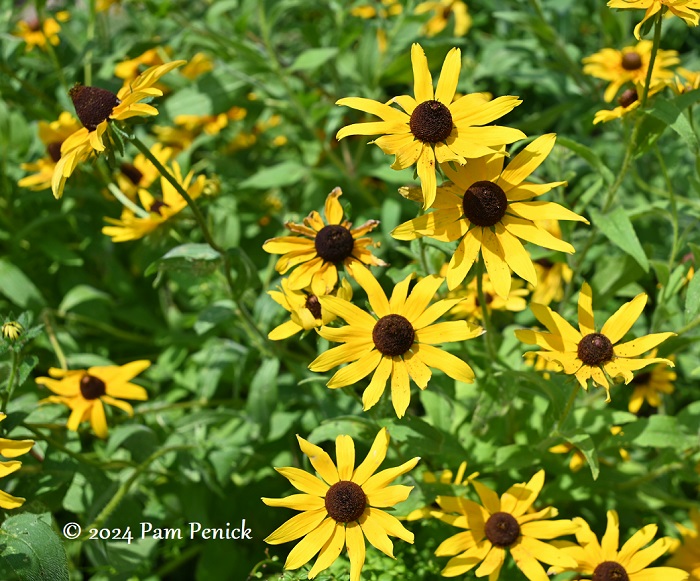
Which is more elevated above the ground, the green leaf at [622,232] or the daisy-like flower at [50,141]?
the daisy-like flower at [50,141]

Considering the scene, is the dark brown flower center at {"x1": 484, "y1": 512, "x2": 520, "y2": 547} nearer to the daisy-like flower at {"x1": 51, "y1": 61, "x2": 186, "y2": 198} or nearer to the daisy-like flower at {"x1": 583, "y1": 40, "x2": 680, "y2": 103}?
the daisy-like flower at {"x1": 51, "y1": 61, "x2": 186, "y2": 198}

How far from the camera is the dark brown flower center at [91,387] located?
2047 mm

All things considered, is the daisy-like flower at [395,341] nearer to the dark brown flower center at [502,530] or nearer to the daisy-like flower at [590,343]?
the daisy-like flower at [590,343]

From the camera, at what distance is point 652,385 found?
221 centimetres

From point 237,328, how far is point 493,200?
3.82 feet

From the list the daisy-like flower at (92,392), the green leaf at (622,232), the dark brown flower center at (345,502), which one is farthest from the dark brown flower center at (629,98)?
the daisy-like flower at (92,392)

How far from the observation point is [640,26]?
153cm

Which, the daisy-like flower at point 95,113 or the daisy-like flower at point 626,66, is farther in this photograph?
the daisy-like flower at point 626,66

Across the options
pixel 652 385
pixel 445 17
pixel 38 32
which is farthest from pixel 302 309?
pixel 445 17

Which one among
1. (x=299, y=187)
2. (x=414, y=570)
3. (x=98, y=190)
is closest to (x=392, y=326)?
(x=414, y=570)

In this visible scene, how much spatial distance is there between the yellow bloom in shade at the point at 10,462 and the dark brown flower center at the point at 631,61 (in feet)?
6.37

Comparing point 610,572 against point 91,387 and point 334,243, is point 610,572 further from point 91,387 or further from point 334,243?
point 91,387

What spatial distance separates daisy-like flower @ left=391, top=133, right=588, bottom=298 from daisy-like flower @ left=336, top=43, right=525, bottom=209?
0.20 feet

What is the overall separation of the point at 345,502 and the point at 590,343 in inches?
23.1
